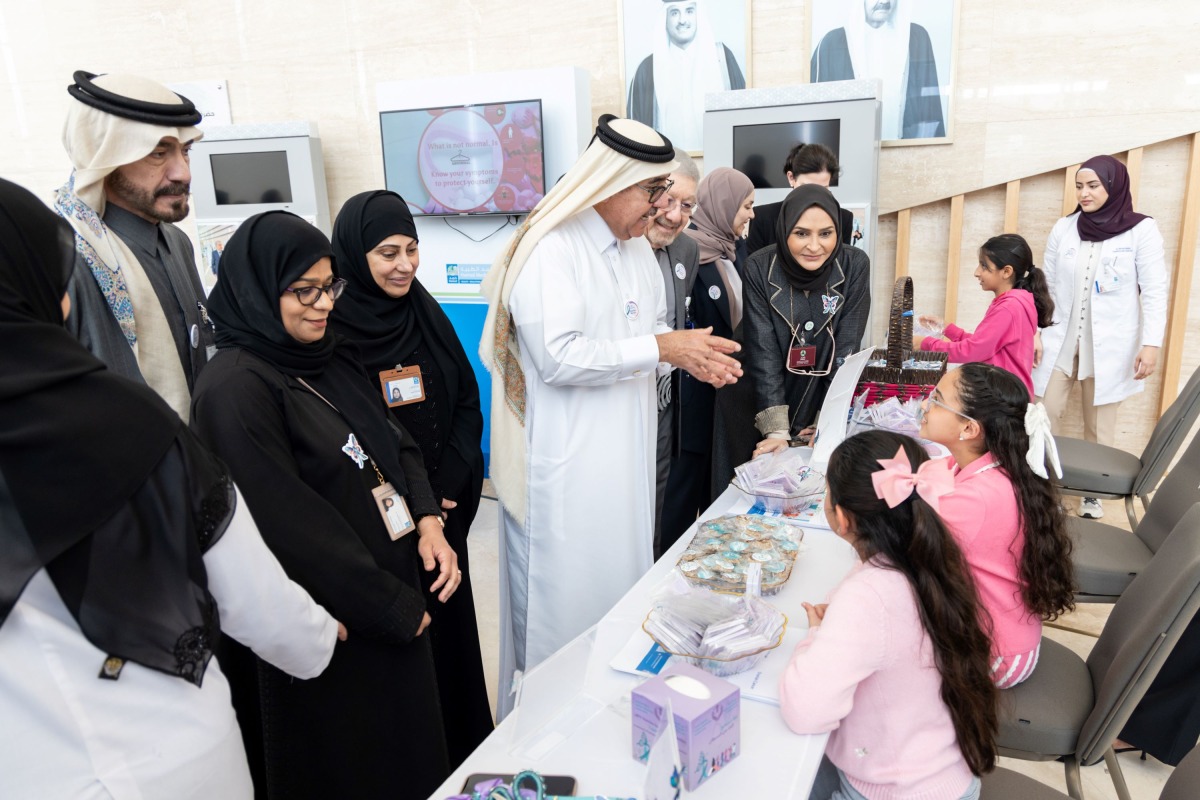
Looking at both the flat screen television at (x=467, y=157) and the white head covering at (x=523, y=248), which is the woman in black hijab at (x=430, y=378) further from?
the flat screen television at (x=467, y=157)

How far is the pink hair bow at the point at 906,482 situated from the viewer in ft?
4.32

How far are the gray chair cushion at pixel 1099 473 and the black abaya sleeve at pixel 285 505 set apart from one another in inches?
103

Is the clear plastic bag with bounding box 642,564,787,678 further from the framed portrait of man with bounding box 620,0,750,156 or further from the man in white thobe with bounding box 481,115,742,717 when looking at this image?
the framed portrait of man with bounding box 620,0,750,156

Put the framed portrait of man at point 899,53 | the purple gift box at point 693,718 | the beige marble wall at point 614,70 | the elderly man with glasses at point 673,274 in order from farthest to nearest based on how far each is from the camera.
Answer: the framed portrait of man at point 899,53
the beige marble wall at point 614,70
the elderly man with glasses at point 673,274
the purple gift box at point 693,718

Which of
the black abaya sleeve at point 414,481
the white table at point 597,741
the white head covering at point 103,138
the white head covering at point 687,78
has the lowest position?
the white table at point 597,741

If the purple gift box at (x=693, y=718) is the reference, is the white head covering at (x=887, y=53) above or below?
above

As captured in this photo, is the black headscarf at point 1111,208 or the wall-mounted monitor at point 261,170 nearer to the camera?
the black headscarf at point 1111,208

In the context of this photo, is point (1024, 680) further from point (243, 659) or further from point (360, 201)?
point (360, 201)

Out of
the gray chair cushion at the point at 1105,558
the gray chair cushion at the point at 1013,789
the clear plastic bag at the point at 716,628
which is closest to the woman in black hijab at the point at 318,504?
the clear plastic bag at the point at 716,628

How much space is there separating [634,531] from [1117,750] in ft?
5.20

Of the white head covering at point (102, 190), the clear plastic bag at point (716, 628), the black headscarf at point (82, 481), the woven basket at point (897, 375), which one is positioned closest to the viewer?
the black headscarf at point (82, 481)

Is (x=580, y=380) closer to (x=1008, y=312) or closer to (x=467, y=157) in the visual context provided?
(x=1008, y=312)

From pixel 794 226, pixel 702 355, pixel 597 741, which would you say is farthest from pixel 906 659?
pixel 794 226

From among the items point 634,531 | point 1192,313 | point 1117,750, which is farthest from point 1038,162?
point 634,531
